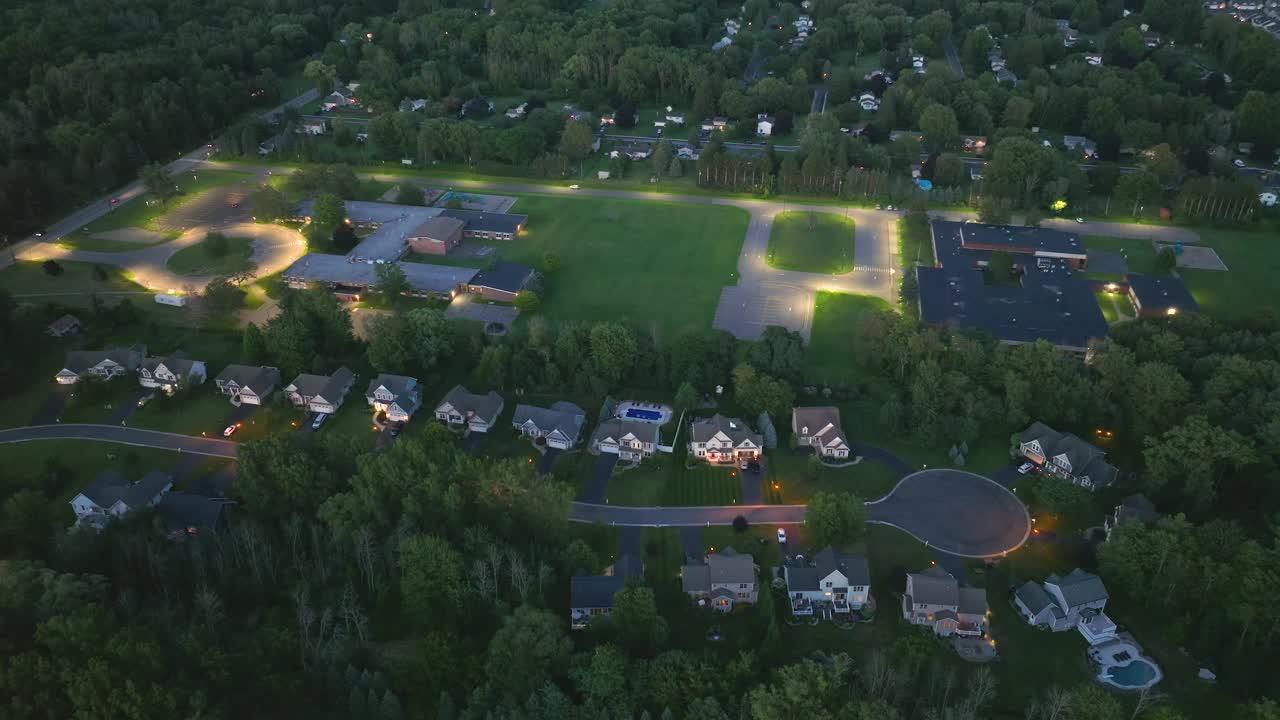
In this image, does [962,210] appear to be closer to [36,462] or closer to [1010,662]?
[1010,662]

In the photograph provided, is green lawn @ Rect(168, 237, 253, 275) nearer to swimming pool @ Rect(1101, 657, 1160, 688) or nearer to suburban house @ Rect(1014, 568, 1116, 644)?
suburban house @ Rect(1014, 568, 1116, 644)

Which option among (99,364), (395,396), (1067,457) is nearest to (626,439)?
(395,396)

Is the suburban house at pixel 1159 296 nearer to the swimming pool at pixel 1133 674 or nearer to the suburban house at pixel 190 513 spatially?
the swimming pool at pixel 1133 674

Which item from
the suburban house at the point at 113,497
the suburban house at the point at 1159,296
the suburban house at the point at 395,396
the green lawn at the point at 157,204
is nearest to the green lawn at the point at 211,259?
the green lawn at the point at 157,204

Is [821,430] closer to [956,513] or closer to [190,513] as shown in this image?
[956,513]

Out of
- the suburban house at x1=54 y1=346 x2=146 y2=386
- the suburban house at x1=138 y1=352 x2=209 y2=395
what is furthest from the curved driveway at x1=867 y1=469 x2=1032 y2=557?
the suburban house at x1=54 y1=346 x2=146 y2=386
